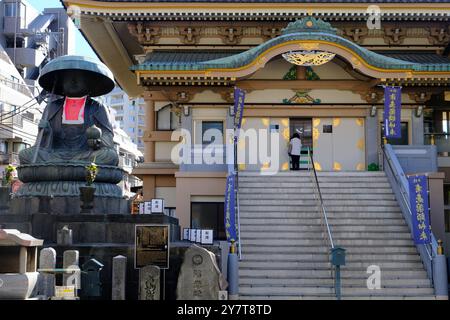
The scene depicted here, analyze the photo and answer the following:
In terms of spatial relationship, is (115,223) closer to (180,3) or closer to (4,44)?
(180,3)

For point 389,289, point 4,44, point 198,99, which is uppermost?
point 4,44

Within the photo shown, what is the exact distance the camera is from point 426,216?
15.9m

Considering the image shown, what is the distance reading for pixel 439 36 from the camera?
76.1 feet

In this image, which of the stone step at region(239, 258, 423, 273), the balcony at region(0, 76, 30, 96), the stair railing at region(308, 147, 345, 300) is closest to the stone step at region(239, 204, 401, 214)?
the stair railing at region(308, 147, 345, 300)

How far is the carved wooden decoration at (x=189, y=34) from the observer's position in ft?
76.1

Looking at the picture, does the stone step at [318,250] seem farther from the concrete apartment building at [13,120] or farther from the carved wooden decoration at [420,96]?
the concrete apartment building at [13,120]

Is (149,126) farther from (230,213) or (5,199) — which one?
(5,199)

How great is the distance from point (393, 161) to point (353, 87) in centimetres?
416

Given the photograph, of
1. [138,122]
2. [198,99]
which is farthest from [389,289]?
[138,122]

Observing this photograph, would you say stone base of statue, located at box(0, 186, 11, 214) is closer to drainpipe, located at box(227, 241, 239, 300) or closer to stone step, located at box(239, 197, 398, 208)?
drainpipe, located at box(227, 241, 239, 300)

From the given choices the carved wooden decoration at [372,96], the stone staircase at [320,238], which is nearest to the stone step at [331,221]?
the stone staircase at [320,238]

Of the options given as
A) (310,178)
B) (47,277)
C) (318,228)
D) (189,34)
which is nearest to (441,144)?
(310,178)

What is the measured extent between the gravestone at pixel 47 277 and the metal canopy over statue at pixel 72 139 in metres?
4.16

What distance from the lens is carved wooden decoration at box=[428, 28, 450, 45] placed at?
23062 millimetres
